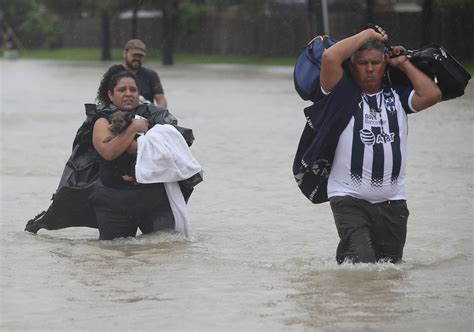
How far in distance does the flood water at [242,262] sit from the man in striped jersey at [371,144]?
28cm

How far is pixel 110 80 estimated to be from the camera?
944cm

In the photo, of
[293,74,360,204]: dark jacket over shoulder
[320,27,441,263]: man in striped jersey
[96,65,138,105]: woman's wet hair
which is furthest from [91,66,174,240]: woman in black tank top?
[320,27,441,263]: man in striped jersey

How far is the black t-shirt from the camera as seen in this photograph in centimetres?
1390

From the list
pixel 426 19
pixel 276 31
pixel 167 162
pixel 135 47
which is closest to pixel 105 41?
pixel 276 31

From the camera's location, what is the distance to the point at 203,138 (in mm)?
20000

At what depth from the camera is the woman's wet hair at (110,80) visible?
30.8 ft

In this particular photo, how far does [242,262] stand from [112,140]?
1.35 meters

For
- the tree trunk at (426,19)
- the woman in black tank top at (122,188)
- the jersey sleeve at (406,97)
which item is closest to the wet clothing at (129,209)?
the woman in black tank top at (122,188)

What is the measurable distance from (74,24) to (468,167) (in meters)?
65.0

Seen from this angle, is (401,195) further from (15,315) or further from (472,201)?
(472,201)

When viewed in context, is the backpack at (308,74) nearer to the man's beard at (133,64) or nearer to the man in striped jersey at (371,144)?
the man in striped jersey at (371,144)

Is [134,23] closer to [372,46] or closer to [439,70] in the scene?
[439,70]

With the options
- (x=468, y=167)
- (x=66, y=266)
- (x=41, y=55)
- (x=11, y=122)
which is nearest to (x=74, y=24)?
(x=41, y=55)

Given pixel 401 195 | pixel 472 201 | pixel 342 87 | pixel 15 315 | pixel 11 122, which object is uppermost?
pixel 342 87
